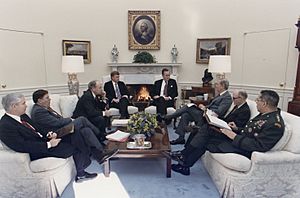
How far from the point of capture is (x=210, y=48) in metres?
6.02

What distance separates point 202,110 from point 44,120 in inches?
100

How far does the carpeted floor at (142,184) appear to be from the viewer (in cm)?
258

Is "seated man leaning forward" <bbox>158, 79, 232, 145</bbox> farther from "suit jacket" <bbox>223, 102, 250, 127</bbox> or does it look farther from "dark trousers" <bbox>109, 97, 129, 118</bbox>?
"dark trousers" <bbox>109, 97, 129, 118</bbox>

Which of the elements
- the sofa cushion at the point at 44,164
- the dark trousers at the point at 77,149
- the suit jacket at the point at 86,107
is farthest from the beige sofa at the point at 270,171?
the suit jacket at the point at 86,107

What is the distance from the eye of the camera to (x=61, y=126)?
10.3 feet

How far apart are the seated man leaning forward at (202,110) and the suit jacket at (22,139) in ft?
7.16

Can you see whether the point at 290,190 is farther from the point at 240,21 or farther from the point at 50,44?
the point at 50,44

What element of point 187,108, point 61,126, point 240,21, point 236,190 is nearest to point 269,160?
point 236,190

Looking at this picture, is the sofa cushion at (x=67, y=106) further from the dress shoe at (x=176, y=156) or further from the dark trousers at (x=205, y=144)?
the dark trousers at (x=205, y=144)

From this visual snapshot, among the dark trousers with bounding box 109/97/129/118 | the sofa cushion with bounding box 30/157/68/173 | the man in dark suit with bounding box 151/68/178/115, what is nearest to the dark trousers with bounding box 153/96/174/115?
the man in dark suit with bounding box 151/68/178/115

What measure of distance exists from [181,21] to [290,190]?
473 centimetres

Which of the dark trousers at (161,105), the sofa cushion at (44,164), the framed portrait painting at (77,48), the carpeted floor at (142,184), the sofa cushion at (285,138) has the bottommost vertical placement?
the carpeted floor at (142,184)

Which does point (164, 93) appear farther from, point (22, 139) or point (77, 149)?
point (22, 139)

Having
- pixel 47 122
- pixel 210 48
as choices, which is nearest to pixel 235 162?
pixel 47 122
